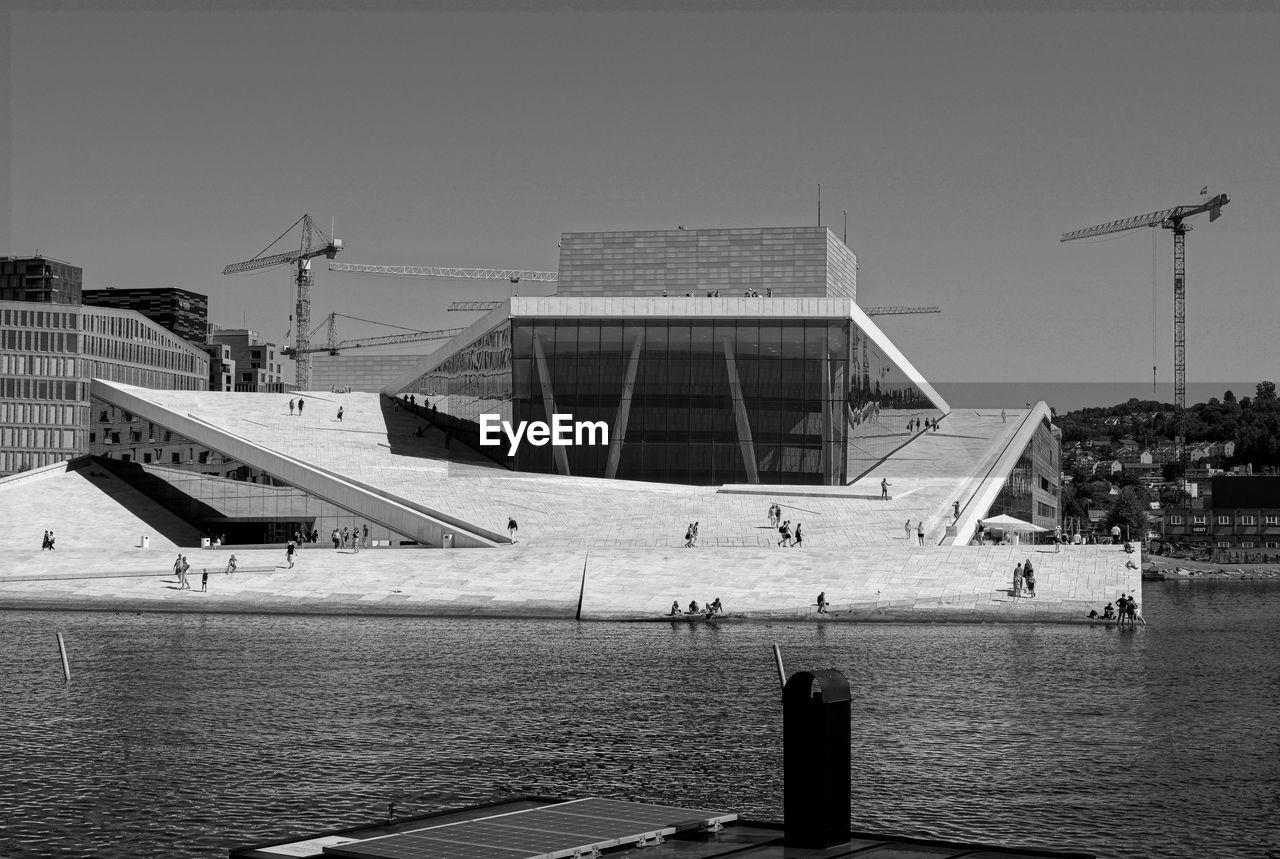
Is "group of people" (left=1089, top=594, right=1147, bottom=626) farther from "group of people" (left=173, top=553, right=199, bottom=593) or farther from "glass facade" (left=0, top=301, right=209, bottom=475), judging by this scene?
"glass facade" (left=0, top=301, right=209, bottom=475)

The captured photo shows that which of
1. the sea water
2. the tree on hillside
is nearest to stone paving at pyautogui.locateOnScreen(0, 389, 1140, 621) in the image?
the sea water

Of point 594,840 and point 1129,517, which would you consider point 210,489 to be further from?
point 1129,517

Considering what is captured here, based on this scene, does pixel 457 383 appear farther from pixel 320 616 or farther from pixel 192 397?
pixel 320 616

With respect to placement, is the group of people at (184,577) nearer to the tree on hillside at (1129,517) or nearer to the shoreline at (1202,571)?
the shoreline at (1202,571)

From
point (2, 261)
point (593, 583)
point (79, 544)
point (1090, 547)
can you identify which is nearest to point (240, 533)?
point (79, 544)

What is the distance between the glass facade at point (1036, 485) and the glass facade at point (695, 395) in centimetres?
911

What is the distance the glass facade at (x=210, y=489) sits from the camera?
57.3m

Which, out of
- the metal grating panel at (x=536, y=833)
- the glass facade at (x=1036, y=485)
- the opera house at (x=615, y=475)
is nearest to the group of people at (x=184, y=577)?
the opera house at (x=615, y=475)

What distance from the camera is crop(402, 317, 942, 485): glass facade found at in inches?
2430

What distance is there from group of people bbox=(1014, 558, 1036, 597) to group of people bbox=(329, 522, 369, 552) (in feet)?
70.8

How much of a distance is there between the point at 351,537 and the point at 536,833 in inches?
1678

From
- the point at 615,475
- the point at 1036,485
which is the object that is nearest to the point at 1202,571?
the point at 1036,485

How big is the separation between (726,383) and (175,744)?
3953cm

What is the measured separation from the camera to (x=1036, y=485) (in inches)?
3378
